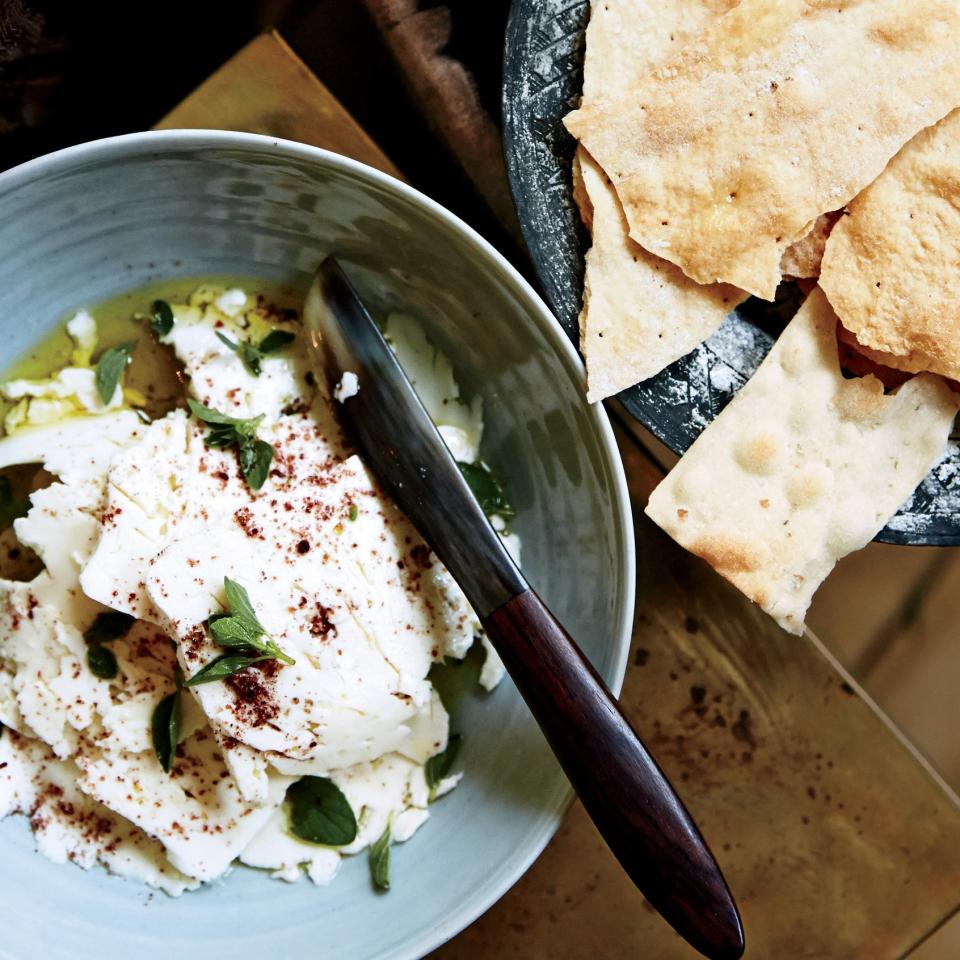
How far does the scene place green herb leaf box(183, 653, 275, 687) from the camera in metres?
0.85

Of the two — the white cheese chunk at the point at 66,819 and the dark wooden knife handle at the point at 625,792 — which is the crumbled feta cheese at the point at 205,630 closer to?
the white cheese chunk at the point at 66,819

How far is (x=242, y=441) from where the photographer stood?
954mm

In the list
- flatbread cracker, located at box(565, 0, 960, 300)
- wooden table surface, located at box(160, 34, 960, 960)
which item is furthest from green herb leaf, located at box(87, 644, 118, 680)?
flatbread cracker, located at box(565, 0, 960, 300)

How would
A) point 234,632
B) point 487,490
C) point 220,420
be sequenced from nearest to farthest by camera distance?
1. point 234,632
2. point 220,420
3. point 487,490

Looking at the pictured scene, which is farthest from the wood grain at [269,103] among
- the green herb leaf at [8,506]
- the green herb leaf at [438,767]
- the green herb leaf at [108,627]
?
the green herb leaf at [438,767]

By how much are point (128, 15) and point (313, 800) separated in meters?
0.94

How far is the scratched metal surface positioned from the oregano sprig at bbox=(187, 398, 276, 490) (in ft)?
1.03

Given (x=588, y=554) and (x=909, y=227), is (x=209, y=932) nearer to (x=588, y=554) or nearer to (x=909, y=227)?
(x=588, y=554)

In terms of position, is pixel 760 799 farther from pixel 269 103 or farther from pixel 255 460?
pixel 269 103

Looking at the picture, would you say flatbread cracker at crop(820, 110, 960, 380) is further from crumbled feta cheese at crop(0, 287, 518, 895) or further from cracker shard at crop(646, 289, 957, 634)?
crumbled feta cheese at crop(0, 287, 518, 895)

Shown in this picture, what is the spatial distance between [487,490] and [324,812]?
366mm

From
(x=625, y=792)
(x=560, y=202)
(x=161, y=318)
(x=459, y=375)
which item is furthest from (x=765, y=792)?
(x=161, y=318)

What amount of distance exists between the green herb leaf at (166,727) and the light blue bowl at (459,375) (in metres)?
0.15

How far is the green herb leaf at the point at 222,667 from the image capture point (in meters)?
0.85
